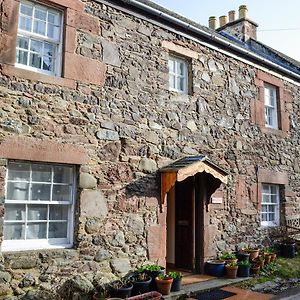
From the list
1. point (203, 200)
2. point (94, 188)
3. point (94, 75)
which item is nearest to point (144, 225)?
point (94, 188)

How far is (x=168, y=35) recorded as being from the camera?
26.6 feet

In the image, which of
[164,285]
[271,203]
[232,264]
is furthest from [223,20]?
[164,285]

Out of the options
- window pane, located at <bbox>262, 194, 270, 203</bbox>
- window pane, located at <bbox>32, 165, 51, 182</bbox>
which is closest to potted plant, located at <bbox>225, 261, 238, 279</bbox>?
window pane, located at <bbox>262, 194, 270, 203</bbox>

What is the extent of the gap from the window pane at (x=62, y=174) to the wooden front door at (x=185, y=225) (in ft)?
10.5

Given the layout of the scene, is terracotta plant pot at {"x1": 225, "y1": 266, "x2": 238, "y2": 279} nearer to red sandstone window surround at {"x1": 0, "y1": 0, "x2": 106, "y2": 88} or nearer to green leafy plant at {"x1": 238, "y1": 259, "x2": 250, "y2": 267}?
green leafy plant at {"x1": 238, "y1": 259, "x2": 250, "y2": 267}

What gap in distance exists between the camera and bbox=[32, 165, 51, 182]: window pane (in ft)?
19.7

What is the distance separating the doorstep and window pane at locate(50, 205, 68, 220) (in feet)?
7.33

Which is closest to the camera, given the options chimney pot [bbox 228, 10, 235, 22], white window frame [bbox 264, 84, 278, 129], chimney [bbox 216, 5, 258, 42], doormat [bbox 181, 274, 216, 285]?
doormat [bbox 181, 274, 216, 285]

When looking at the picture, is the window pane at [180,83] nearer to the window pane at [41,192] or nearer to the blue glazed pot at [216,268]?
the window pane at [41,192]

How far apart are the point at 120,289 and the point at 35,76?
3.80 meters

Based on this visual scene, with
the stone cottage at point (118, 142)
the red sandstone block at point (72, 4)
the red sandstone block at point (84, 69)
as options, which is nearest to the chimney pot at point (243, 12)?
the stone cottage at point (118, 142)

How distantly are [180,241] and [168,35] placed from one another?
4831mm

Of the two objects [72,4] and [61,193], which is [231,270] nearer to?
[61,193]

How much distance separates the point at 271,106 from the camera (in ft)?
35.7
